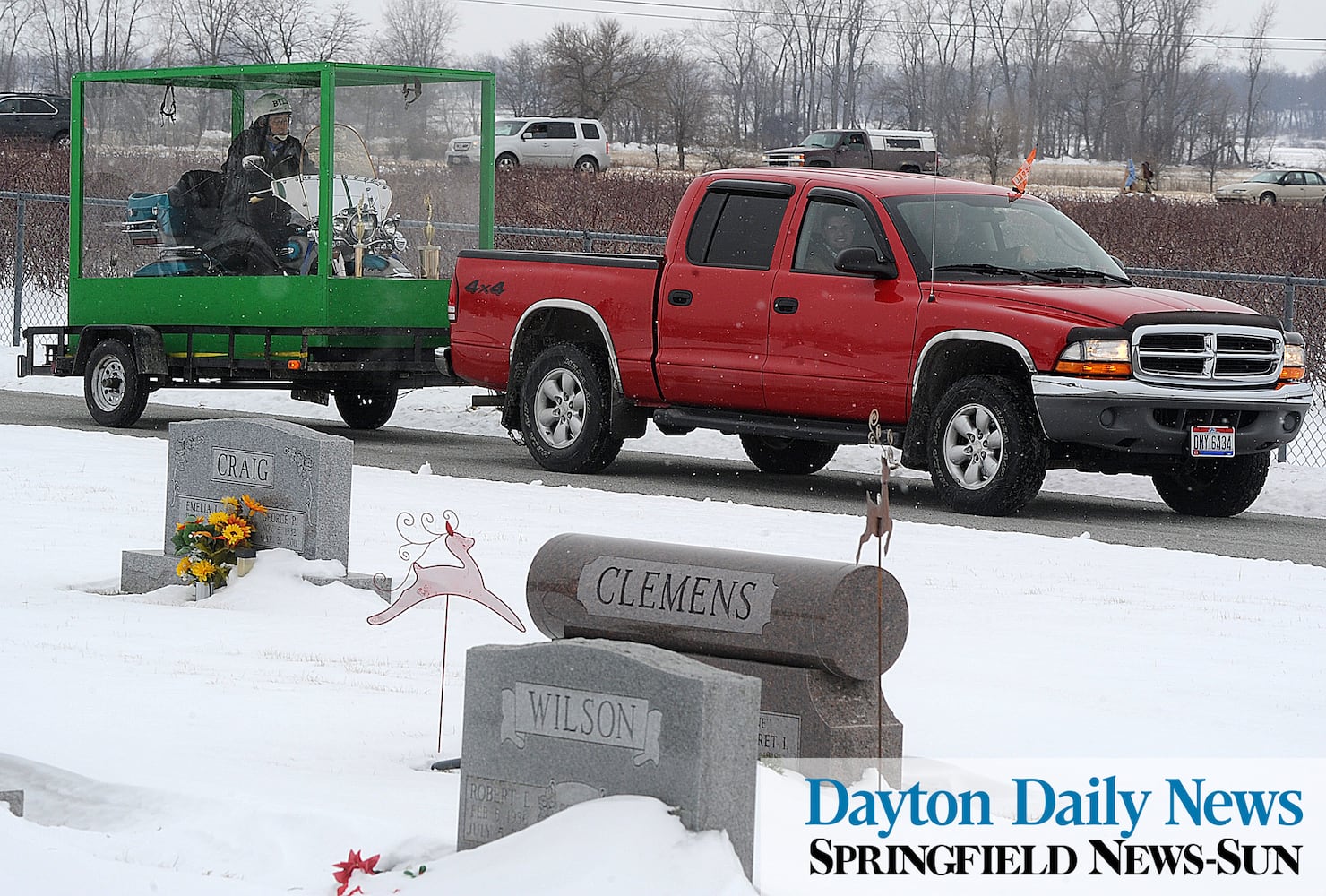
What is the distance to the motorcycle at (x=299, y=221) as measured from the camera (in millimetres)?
15531

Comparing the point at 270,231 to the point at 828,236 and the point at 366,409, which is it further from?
the point at 828,236

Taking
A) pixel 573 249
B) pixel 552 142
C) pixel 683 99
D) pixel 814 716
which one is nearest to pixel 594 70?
pixel 683 99

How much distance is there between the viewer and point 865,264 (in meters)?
12.0

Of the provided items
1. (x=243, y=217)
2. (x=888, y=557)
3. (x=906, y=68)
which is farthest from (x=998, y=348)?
(x=906, y=68)

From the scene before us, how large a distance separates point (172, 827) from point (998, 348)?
777cm

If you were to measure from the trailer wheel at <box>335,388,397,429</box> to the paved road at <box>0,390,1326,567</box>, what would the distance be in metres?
0.17

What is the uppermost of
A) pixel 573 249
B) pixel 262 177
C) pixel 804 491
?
pixel 262 177

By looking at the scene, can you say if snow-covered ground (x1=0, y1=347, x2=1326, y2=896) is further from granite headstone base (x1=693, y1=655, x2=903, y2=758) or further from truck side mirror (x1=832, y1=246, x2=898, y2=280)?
A: truck side mirror (x1=832, y1=246, x2=898, y2=280)

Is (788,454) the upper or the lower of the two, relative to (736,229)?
lower

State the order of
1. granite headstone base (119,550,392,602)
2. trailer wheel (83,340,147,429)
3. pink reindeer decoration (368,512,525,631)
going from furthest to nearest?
trailer wheel (83,340,147,429)
granite headstone base (119,550,392,602)
pink reindeer decoration (368,512,525,631)

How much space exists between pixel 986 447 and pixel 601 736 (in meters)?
7.49

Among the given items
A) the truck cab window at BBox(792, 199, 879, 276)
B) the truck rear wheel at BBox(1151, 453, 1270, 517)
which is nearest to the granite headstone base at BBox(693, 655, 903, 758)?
the truck cab window at BBox(792, 199, 879, 276)

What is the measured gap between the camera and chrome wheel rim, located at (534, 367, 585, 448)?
540 inches

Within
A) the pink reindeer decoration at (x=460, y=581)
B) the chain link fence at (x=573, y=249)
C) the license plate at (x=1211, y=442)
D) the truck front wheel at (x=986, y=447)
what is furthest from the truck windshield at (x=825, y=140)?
the pink reindeer decoration at (x=460, y=581)
